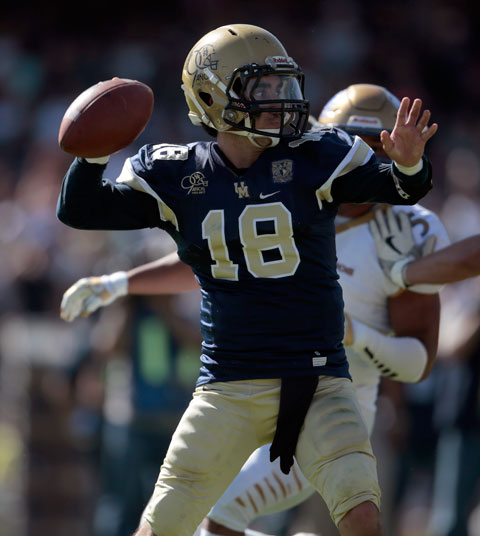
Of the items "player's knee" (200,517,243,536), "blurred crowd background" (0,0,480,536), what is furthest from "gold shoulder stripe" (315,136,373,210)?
"blurred crowd background" (0,0,480,536)

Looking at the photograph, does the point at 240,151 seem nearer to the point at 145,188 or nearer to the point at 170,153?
the point at 170,153

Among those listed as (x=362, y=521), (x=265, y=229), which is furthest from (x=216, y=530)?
(x=265, y=229)

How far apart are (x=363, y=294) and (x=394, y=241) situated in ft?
0.80

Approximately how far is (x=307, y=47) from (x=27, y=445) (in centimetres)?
609

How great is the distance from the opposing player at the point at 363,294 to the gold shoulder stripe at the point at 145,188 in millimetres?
636

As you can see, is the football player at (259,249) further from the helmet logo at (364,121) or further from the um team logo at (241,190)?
the helmet logo at (364,121)

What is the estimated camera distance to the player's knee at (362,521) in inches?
128

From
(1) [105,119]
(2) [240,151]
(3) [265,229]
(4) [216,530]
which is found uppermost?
(1) [105,119]

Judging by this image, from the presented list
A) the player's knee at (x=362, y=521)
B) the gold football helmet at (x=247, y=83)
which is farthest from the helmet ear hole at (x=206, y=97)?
the player's knee at (x=362, y=521)

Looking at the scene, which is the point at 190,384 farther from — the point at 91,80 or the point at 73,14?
the point at 73,14

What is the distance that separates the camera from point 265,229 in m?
3.49

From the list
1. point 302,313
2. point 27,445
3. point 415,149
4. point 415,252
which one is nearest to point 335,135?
point 415,149

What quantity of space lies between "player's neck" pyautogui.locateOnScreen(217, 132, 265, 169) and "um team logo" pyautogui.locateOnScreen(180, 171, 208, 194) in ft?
0.40

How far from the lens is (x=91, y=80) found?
1249 cm
